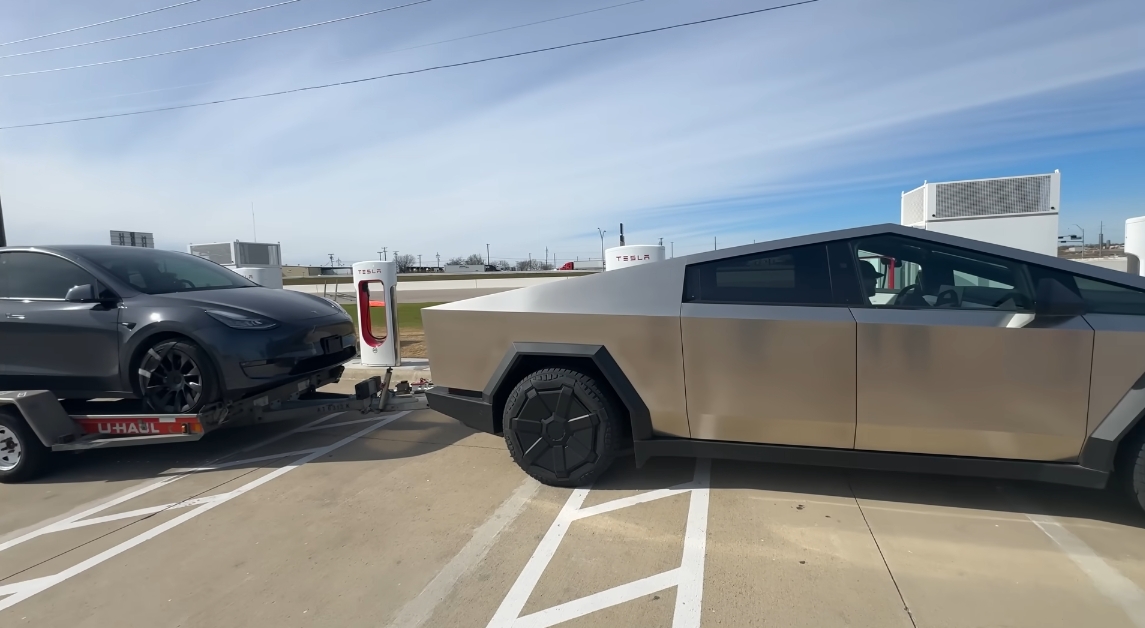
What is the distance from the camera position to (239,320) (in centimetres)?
404

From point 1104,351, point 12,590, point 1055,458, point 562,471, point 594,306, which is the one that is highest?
point 594,306

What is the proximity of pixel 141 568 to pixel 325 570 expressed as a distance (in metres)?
0.98

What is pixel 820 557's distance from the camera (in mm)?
2623

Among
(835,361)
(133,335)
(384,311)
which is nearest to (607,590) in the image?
(835,361)

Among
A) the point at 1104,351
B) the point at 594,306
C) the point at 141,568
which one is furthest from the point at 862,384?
the point at 141,568

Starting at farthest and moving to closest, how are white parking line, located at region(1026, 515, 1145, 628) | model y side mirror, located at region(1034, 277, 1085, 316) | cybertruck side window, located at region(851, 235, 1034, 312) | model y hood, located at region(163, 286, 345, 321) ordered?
1. model y hood, located at region(163, 286, 345, 321)
2. cybertruck side window, located at region(851, 235, 1034, 312)
3. model y side mirror, located at region(1034, 277, 1085, 316)
4. white parking line, located at region(1026, 515, 1145, 628)

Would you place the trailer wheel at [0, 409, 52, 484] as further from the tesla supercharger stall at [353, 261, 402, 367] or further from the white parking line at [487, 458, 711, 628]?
the white parking line at [487, 458, 711, 628]

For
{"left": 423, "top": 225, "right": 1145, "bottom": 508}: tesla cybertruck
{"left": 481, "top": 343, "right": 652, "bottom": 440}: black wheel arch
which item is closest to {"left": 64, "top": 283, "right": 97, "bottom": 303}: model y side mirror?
{"left": 423, "top": 225, "right": 1145, "bottom": 508}: tesla cybertruck

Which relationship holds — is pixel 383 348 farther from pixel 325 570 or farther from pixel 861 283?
pixel 861 283

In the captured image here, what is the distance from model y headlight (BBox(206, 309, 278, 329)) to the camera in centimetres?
399

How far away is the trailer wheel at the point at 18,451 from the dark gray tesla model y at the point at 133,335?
327 mm

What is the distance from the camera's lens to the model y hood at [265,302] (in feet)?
13.5

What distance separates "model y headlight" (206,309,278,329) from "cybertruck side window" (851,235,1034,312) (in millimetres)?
4009

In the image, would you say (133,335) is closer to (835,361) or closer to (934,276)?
(835,361)
